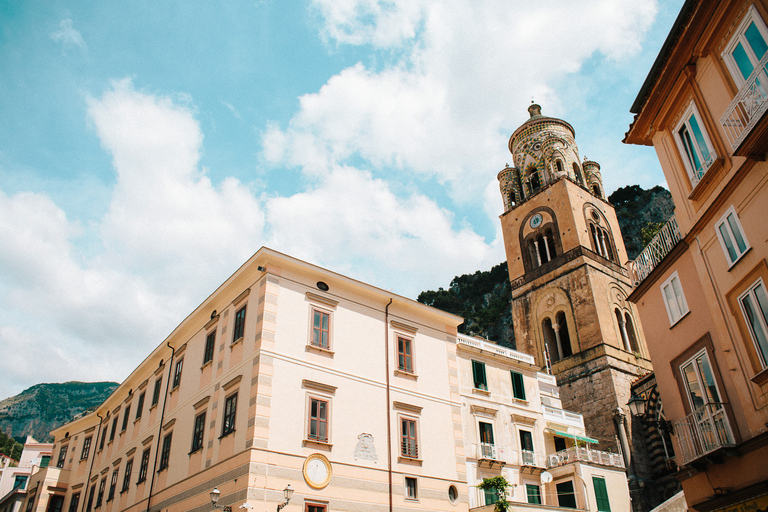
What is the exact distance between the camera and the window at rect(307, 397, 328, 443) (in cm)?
1767

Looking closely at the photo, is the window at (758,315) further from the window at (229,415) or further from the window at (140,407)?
the window at (140,407)

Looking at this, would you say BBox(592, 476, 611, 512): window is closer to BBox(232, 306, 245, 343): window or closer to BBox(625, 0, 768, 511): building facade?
BBox(625, 0, 768, 511): building facade

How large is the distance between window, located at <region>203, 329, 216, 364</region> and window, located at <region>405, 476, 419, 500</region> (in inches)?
335

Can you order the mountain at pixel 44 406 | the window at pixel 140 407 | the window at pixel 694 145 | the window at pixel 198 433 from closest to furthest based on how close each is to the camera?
the window at pixel 694 145 < the window at pixel 198 433 < the window at pixel 140 407 < the mountain at pixel 44 406

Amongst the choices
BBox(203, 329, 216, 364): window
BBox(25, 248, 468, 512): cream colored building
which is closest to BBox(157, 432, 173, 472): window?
BBox(25, 248, 468, 512): cream colored building

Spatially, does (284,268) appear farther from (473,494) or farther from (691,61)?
(691,61)

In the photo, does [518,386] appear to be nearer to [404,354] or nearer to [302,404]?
[404,354]

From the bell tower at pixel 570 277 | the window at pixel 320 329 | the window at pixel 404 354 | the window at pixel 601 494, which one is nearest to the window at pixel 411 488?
the window at pixel 404 354

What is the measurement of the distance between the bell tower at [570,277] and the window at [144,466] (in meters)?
24.3

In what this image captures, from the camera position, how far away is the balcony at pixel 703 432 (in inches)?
444

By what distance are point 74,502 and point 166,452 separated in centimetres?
1318

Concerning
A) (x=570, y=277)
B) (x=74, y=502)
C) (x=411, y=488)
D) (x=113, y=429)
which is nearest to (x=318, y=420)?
(x=411, y=488)

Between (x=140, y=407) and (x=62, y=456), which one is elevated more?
(x=140, y=407)

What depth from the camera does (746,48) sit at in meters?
10.8
